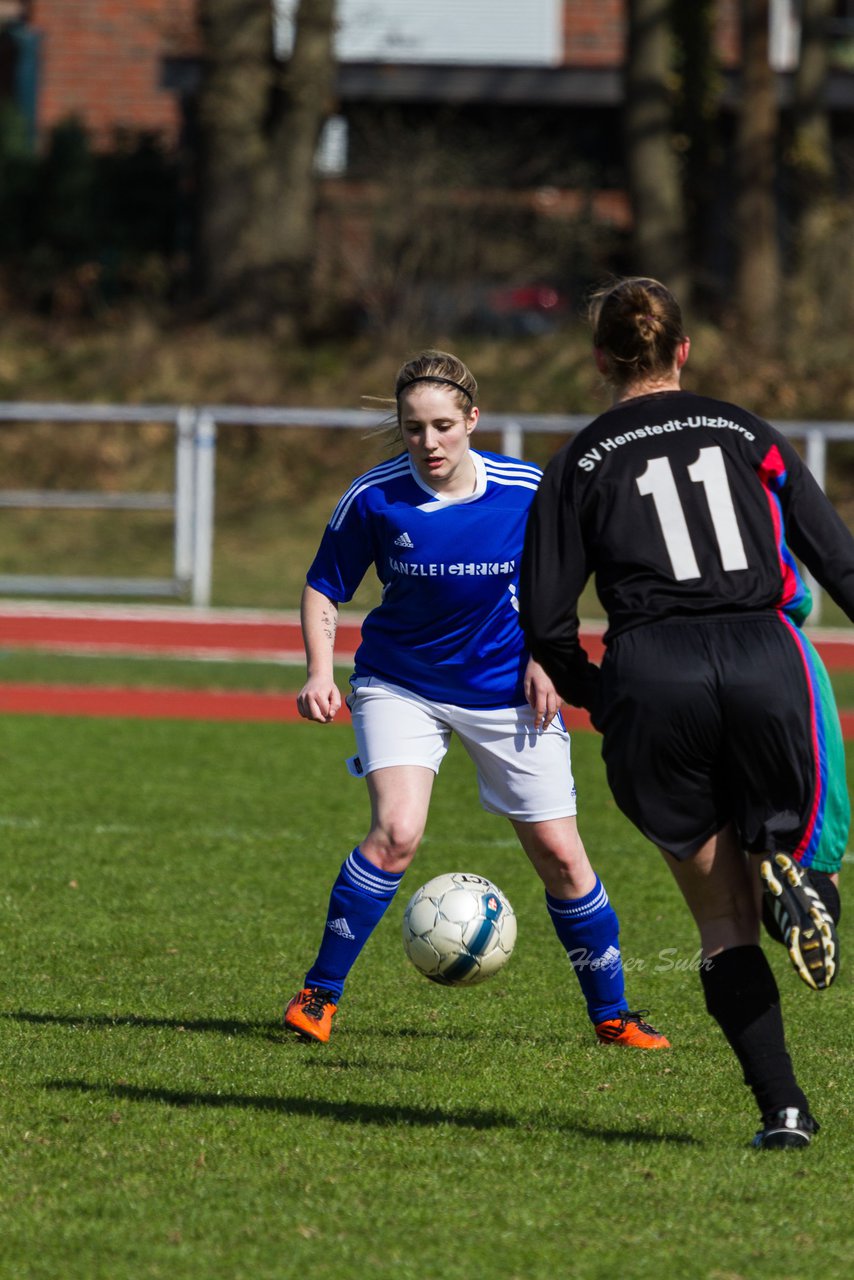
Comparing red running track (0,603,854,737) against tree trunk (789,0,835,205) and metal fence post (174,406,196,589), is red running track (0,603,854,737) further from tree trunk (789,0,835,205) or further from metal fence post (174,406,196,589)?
tree trunk (789,0,835,205)

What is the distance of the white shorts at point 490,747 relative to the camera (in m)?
5.09

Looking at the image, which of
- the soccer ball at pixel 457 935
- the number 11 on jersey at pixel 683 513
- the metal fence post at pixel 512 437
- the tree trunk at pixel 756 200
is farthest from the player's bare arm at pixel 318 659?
the tree trunk at pixel 756 200

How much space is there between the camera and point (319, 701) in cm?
492

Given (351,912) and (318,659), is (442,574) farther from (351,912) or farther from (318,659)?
(351,912)

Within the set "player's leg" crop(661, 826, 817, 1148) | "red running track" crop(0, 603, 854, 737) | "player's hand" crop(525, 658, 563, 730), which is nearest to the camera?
"player's leg" crop(661, 826, 817, 1148)

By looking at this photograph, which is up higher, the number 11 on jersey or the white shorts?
the number 11 on jersey

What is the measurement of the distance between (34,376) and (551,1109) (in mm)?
21419

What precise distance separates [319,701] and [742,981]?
1.45 metres

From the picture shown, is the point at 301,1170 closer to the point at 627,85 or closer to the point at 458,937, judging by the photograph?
the point at 458,937

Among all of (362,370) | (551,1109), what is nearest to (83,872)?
(551,1109)

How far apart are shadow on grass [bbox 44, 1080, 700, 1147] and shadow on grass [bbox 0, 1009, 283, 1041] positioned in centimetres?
62

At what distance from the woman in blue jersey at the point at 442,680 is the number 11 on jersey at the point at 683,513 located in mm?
1216

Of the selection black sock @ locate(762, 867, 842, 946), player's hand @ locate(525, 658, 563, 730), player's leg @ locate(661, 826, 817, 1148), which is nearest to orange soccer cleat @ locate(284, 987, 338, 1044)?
player's hand @ locate(525, 658, 563, 730)

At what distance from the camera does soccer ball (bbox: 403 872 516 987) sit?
5.17 metres
